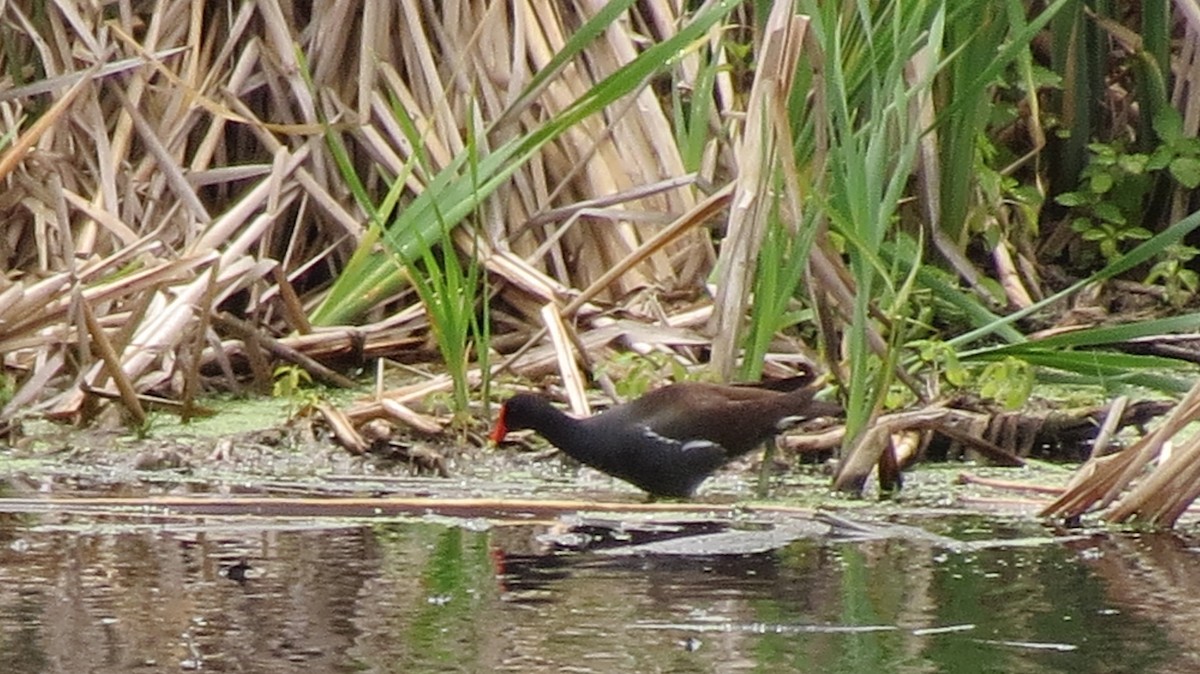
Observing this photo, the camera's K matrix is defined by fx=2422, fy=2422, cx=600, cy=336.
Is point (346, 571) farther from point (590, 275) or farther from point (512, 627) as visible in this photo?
point (590, 275)

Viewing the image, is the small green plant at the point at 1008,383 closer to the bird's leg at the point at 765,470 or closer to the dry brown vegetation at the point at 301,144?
the bird's leg at the point at 765,470

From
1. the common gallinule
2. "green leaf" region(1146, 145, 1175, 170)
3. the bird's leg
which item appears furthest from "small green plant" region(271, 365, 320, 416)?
"green leaf" region(1146, 145, 1175, 170)

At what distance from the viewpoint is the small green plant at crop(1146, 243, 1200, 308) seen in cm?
680

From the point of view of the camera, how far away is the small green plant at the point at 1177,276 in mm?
6797

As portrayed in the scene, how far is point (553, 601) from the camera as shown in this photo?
3693mm

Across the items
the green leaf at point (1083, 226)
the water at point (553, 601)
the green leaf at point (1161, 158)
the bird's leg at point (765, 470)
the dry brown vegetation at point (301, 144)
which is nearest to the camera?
the water at point (553, 601)

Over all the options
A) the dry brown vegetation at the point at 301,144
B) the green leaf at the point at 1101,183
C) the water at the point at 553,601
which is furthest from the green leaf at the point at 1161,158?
the water at the point at 553,601

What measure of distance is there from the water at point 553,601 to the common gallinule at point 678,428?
2.13 feet

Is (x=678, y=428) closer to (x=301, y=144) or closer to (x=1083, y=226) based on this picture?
(x=301, y=144)

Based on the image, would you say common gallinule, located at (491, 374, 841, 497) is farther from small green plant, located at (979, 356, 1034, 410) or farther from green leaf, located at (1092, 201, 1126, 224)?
green leaf, located at (1092, 201, 1126, 224)

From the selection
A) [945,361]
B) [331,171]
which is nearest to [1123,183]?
[945,361]

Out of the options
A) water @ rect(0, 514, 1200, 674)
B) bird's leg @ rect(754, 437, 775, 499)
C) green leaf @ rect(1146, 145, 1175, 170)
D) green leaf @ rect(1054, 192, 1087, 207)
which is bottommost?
water @ rect(0, 514, 1200, 674)

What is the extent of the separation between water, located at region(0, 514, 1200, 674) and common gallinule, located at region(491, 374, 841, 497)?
2.13 ft

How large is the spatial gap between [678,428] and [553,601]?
1.45 metres
